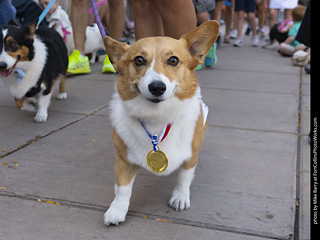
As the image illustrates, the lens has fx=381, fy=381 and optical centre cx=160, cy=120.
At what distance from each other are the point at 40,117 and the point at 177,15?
177 centimetres

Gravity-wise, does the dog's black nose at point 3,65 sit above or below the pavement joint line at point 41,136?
above

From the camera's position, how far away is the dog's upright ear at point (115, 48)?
2506 millimetres

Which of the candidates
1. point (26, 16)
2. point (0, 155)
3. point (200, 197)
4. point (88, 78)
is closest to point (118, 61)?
point (200, 197)

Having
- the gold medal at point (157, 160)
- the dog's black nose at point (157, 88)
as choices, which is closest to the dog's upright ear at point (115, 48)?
the dog's black nose at point (157, 88)

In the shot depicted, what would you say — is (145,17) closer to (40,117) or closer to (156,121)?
(40,117)

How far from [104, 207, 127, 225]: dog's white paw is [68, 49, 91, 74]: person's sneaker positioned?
4002mm

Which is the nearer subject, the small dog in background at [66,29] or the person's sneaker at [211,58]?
the small dog in background at [66,29]

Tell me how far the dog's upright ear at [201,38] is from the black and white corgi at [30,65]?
2071 millimetres

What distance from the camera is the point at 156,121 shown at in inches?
91.4

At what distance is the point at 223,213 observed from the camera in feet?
7.65

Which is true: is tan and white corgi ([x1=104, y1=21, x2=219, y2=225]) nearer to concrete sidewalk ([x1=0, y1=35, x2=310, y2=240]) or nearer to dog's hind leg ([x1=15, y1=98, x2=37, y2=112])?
concrete sidewalk ([x1=0, y1=35, x2=310, y2=240])

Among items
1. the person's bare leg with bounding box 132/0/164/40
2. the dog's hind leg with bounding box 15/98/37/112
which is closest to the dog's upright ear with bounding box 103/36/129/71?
the person's bare leg with bounding box 132/0/164/40

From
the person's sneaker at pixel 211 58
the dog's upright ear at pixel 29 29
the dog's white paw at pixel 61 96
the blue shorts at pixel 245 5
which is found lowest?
the blue shorts at pixel 245 5

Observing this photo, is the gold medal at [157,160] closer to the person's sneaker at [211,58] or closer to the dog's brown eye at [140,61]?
the dog's brown eye at [140,61]
